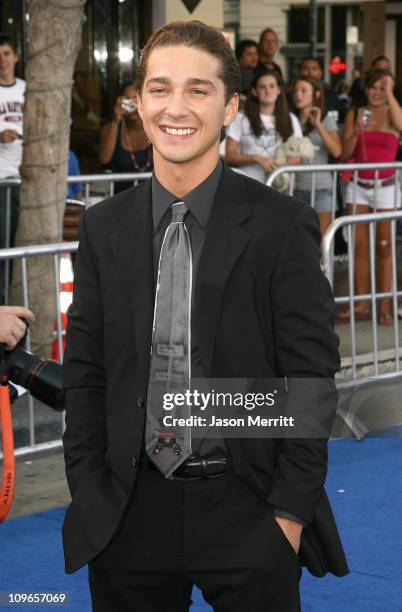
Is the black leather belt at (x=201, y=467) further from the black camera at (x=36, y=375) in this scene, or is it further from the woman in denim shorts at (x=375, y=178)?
the woman in denim shorts at (x=375, y=178)

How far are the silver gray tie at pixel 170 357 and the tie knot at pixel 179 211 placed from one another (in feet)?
0.15

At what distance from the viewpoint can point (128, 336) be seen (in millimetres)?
2744

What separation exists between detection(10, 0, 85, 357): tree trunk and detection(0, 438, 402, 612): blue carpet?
2.31m

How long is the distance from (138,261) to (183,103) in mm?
359

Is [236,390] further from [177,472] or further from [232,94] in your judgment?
[232,94]

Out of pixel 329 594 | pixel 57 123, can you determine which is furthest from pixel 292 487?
pixel 57 123

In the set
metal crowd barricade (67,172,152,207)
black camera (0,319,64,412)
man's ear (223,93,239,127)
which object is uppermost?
man's ear (223,93,239,127)

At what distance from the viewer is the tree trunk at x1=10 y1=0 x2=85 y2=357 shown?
24.8 ft

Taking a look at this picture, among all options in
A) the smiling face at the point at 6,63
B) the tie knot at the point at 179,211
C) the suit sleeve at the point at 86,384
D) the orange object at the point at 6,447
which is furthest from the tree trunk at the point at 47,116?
the tie knot at the point at 179,211

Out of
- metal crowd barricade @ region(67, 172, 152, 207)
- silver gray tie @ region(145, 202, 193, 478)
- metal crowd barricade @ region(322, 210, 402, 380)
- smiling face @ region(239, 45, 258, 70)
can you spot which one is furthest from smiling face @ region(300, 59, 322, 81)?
silver gray tie @ region(145, 202, 193, 478)

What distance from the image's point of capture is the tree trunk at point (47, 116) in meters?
7.57

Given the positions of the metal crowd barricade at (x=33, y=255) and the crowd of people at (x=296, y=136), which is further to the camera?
the crowd of people at (x=296, y=136)

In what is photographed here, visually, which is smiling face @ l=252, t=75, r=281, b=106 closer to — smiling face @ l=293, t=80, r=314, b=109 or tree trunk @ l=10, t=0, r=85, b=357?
smiling face @ l=293, t=80, r=314, b=109

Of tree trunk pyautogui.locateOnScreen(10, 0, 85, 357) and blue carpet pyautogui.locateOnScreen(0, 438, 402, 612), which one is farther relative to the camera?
tree trunk pyautogui.locateOnScreen(10, 0, 85, 357)
